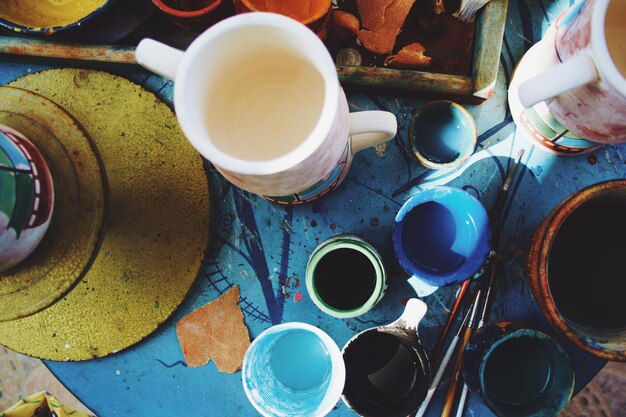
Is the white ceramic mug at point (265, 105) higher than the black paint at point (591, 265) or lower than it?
higher

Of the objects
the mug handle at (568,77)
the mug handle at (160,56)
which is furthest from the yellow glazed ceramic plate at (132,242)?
the mug handle at (568,77)

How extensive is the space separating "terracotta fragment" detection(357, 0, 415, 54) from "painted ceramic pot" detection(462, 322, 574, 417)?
495 mm

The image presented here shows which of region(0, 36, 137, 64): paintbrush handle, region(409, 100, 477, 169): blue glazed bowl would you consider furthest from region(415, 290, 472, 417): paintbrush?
region(0, 36, 137, 64): paintbrush handle

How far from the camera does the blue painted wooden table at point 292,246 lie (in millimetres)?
848

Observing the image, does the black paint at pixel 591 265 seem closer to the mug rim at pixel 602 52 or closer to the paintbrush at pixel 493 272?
the paintbrush at pixel 493 272

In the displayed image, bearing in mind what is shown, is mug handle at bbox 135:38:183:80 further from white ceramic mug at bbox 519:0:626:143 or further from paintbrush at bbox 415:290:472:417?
paintbrush at bbox 415:290:472:417

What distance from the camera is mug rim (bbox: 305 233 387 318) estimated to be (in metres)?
0.74

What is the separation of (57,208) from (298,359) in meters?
0.44

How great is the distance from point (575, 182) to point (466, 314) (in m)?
0.29

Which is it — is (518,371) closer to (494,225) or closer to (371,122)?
(494,225)

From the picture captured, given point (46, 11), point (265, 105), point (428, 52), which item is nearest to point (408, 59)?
point (428, 52)

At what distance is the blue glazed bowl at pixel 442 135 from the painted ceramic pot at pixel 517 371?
274mm

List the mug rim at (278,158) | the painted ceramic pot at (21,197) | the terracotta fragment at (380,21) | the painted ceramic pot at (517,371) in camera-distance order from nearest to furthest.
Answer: the mug rim at (278,158)
the painted ceramic pot at (21,197)
the painted ceramic pot at (517,371)
the terracotta fragment at (380,21)

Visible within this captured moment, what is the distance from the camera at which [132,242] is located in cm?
84
